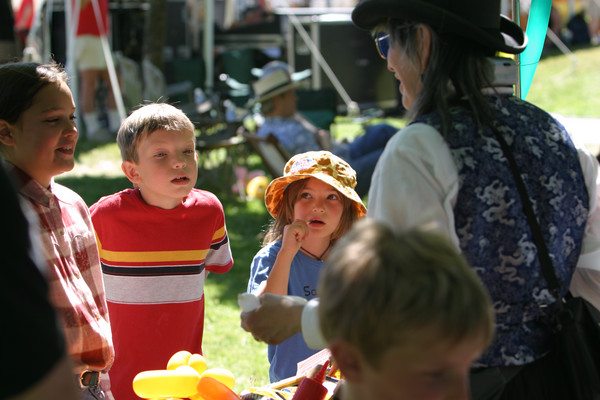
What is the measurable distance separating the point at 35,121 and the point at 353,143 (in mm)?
4764

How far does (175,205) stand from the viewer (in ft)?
9.59

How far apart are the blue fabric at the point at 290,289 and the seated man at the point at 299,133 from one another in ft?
11.8

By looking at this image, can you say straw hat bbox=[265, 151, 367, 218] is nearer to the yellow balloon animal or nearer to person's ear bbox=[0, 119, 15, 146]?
the yellow balloon animal

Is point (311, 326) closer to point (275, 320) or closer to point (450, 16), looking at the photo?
point (275, 320)

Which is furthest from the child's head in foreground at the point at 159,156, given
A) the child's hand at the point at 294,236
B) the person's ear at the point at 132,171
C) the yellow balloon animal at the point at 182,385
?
the yellow balloon animal at the point at 182,385

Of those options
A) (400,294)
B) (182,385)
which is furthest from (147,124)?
(400,294)

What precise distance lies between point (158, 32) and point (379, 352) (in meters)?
10.4

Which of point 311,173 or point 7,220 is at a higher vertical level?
point 7,220

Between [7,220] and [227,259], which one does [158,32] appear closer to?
[227,259]

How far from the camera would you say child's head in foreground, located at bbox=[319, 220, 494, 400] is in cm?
127

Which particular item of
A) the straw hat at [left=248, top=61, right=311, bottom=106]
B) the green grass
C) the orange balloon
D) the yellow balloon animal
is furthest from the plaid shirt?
the green grass

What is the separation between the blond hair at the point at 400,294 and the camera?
1.27 m

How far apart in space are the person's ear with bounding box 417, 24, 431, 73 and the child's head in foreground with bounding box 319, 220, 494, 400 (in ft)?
2.01

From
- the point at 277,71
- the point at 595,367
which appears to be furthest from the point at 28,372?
the point at 277,71
